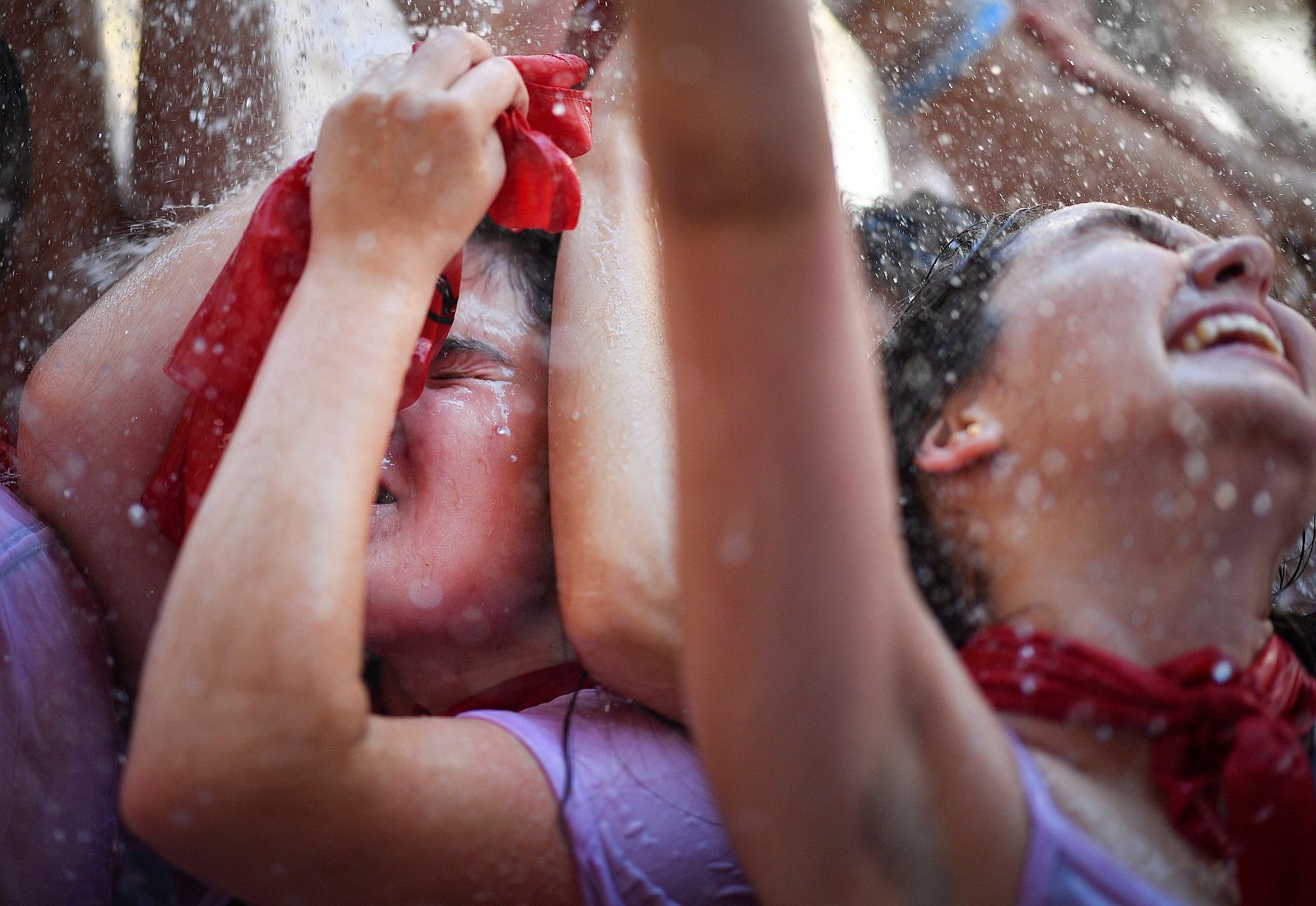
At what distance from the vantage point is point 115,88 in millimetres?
1279

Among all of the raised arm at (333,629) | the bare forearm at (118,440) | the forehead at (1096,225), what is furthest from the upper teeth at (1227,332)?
the bare forearm at (118,440)

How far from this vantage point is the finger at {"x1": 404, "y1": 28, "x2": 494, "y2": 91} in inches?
22.6

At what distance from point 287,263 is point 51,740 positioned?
380mm

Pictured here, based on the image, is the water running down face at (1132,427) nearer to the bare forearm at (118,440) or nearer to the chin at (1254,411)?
the chin at (1254,411)

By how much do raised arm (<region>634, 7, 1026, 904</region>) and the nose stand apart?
373 millimetres

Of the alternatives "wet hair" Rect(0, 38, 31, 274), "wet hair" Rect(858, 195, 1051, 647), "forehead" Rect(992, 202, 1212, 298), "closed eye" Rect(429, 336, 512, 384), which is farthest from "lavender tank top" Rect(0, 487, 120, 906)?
"forehead" Rect(992, 202, 1212, 298)

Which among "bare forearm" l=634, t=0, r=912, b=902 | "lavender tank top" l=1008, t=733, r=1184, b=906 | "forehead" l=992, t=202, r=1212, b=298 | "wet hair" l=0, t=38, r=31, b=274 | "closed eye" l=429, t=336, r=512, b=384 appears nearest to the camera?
"bare forearm" l=634, t=0, r=912, b=902

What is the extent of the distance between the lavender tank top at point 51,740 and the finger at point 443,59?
1.57 ft

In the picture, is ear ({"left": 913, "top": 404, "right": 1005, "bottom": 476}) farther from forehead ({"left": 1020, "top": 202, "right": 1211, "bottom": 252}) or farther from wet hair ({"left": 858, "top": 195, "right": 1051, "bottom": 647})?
forehead ({"left": 1020, "top": 202, "right": 1211, "bottom": 252})

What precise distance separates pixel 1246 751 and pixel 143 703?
1.71 feet

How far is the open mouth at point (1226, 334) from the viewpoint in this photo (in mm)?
609

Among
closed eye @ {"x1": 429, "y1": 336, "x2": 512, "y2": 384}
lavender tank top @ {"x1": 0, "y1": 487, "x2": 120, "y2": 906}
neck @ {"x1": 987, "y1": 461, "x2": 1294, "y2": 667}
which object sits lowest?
lavender tank top @ {"x1": 0, "y1": 487, "x2": 120, "y2": 906}

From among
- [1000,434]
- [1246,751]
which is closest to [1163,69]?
[1000,434]

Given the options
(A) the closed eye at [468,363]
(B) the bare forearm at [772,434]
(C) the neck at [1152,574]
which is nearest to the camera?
(B) the bare forearm at [772,434]
